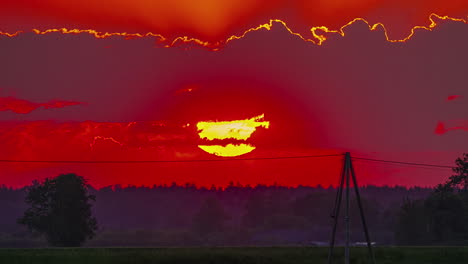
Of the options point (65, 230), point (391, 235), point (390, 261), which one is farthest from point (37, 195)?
point (391, 235)

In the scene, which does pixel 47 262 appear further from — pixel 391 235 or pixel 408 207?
pixel 391 235

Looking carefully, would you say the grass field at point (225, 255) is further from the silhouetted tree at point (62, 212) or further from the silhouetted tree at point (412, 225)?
the silhouetted tree at point (412, 225)

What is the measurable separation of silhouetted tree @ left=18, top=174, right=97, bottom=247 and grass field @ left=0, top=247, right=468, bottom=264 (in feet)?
116

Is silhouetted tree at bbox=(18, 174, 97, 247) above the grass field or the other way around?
above

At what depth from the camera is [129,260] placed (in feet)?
236

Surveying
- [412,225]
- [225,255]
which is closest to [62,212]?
[225,255]

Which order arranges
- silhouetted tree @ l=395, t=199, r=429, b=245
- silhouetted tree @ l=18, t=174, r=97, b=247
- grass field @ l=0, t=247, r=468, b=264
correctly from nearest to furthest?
1. grass field @ l=0, t=247, r=468, b=264
2. silhouetted tree @ l=18, t=174, r=97, b=247
3. silhouetted tree @ l=395, t=199, r=429, b=245

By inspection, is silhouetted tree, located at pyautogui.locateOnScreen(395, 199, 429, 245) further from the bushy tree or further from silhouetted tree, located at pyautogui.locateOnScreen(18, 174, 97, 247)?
silhouetted tree, located at pyautogui.locateOnScreen(18, 174, 97, 247)

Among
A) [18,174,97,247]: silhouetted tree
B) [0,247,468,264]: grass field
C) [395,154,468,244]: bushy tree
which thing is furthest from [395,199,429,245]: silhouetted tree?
[18,174,97,247]: silhouetted tree

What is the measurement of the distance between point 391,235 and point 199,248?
123 meters

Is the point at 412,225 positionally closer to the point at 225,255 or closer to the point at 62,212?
the point at 62,212

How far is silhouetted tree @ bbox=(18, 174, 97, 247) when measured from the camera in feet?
376

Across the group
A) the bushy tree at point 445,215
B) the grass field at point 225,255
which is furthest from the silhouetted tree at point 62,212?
the bushy tree at point 445,215

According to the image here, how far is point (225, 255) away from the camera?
72.9 m
